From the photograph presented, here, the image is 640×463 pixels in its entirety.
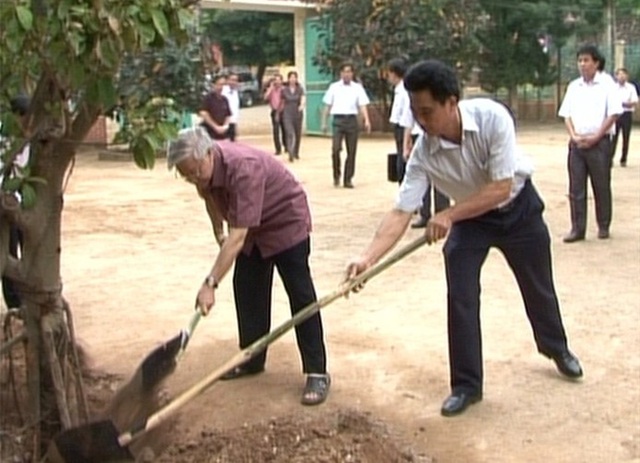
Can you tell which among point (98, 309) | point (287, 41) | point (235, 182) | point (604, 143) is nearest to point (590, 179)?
point (604, 143)

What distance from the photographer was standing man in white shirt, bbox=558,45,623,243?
8.88 metres

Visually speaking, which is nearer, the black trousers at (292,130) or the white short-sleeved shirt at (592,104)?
the white short-sleeved shirt at (592,104)

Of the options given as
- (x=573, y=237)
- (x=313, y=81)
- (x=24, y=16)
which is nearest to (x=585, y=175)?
(x=573, y=237)

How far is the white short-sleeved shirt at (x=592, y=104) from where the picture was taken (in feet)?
29.2

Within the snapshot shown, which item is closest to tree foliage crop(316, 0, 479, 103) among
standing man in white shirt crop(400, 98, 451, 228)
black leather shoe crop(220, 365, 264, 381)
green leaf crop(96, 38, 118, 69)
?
standing man in white shirt crop(400, 98, 451, 228)

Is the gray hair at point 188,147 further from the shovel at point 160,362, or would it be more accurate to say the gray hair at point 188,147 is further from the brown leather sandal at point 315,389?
the brown leather sandal at point 315,389

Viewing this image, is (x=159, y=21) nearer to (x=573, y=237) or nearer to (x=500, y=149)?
(x=500, y=149)

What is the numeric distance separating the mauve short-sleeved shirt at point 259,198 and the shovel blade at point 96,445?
1.08 meters

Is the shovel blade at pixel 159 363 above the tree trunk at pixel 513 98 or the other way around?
the other way around

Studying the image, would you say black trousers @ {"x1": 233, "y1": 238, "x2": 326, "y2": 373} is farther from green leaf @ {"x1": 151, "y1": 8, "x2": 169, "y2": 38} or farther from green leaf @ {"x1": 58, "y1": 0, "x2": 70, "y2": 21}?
green leaf @ {"x1": 58, "y1": 0, "x2": 70, "y2": 21}

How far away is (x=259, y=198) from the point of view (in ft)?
15.5

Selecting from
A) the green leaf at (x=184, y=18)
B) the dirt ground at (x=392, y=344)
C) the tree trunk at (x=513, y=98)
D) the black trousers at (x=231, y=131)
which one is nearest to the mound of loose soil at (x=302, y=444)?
the dirt ground at (x=392, y=344)

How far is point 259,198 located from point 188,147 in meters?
0.42

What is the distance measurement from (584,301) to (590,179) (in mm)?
2651
